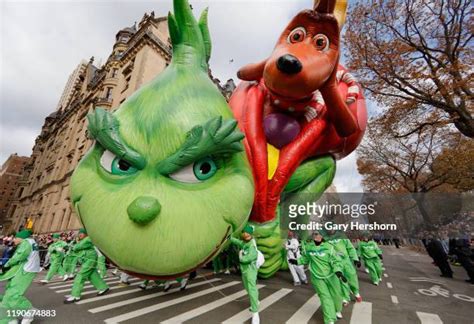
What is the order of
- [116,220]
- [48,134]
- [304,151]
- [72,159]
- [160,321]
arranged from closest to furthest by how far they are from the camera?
[116,220] < [160,321] < [304,151] < [72,159] < [48,134]

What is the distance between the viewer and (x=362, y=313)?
4852 mm

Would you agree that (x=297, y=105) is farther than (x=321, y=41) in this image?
Yes

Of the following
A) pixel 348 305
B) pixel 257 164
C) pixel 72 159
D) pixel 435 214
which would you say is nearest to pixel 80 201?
pixel 257 164

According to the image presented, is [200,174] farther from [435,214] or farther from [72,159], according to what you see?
[72,159]

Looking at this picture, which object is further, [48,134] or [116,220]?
[48,134]

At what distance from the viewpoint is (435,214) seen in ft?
59.3

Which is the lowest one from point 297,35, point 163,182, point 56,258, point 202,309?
point 202,309

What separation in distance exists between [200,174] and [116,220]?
782 millimetres

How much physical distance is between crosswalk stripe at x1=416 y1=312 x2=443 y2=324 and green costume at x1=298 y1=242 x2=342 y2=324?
4.97ft

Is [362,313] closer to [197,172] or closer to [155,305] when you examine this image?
[155,305]

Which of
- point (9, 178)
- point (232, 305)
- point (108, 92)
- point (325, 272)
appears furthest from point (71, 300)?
point (9, 178)

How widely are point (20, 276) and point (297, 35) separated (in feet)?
17.4

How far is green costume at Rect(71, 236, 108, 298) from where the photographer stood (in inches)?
201

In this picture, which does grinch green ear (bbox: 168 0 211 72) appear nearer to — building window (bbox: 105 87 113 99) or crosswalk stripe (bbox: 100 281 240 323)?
crosswalk stripe (bbox: 100 281 240 323)
